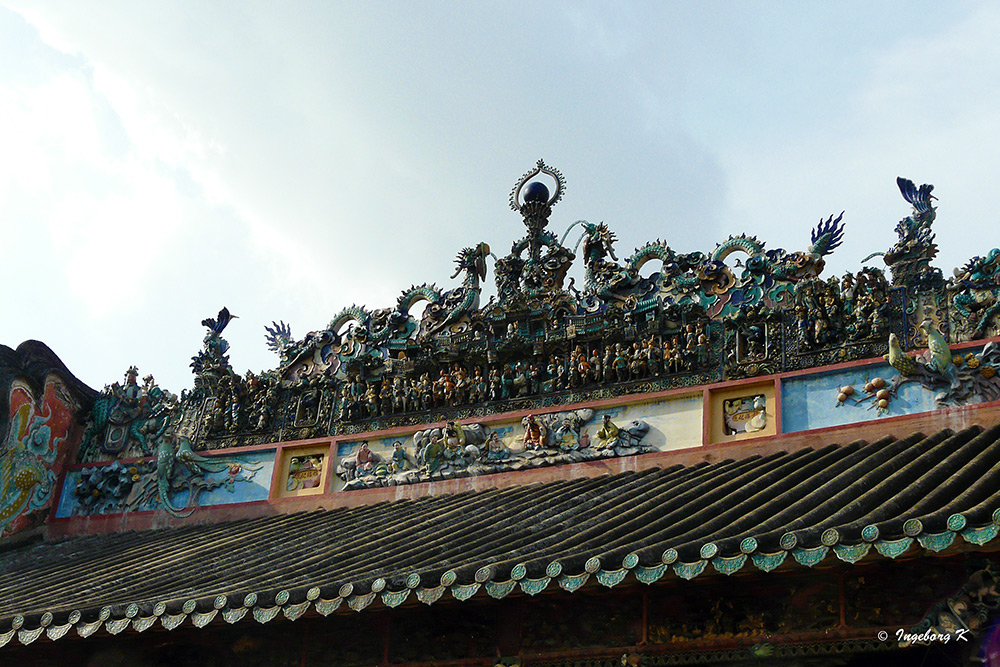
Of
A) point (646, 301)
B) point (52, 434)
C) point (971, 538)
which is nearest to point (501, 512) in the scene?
point (646, 301)

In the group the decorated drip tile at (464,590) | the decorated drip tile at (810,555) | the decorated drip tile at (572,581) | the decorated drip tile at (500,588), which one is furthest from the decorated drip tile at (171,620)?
the decorated drip tile at (810,555)

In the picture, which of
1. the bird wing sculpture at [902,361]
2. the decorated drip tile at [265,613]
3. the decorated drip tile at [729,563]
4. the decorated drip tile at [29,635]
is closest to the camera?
the decorated drip tile at [729,563]

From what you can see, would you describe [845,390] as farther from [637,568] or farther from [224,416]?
[224,416]

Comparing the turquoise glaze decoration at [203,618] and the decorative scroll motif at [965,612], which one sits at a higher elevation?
the decorative scroll motif at [965,612]

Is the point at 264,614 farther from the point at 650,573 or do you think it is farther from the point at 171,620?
the point at 650,573

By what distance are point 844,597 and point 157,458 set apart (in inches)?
392

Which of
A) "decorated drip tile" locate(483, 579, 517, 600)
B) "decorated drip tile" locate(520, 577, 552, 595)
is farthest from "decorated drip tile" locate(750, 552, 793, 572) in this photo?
"decorated drip tile" locate(483, 579, 517, 600)

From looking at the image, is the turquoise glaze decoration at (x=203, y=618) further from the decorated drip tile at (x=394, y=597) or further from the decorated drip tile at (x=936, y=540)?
the decorated drip tile at (x=936, y=540)

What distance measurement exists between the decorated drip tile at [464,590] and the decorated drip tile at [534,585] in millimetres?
350

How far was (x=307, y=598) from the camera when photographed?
27.5ft

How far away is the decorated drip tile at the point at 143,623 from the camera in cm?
890

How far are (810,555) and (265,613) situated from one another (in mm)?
4086

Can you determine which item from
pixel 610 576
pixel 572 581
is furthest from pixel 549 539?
pixel 610 576

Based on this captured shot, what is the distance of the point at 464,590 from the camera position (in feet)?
25.9
